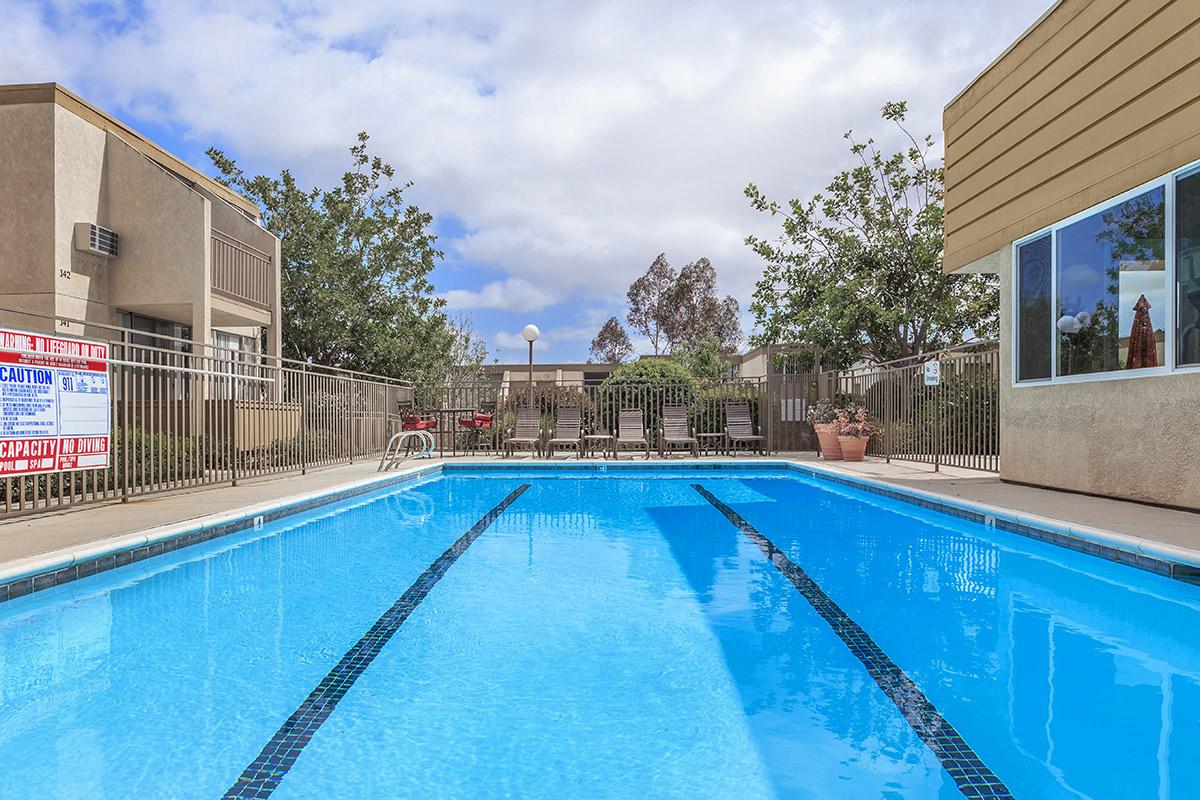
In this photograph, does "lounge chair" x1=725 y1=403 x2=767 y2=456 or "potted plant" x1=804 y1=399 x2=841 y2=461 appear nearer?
"potted plant" x1=804 y1=399 x2=841 y2=461

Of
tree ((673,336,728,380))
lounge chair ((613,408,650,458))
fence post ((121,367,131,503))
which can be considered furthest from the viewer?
tree ((673,336,728,380))

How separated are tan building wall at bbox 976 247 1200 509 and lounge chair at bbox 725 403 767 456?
19.4ft

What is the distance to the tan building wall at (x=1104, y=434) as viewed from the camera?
6.61 meters

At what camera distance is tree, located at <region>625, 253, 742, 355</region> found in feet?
148

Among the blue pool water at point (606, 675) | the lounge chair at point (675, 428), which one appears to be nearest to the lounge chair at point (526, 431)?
the lounge chair at point (675, 428)

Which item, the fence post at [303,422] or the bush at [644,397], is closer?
the fence post at [303,422]

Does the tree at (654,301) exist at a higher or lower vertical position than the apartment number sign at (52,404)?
higher

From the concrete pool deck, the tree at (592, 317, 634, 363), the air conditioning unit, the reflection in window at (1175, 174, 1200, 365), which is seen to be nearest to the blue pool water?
the concrete pool deck

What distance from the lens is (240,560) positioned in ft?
19.0

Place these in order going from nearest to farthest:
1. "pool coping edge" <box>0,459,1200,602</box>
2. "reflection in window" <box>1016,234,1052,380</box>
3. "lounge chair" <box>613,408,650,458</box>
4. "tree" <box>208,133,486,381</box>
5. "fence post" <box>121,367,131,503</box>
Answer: "pool coping edge" <box>0,459,1200,602</box> < "fence post" <box>121,367,131,503</box> < "reflection in window" <box>1016,234,1052,380</box> < "lounge chair" <box>613,408,650,458</box> < "tree" <box>208,133,486,381</box>

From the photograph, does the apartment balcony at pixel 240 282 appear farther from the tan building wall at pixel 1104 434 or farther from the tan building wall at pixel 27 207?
the tan building wall at pixel 1104 434

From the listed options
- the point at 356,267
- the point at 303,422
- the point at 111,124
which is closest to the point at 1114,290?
the point at 303,422

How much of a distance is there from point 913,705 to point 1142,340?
5.89 meters

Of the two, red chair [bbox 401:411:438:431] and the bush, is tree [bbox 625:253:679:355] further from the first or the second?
red chair [bbox 401:411:438:431]
